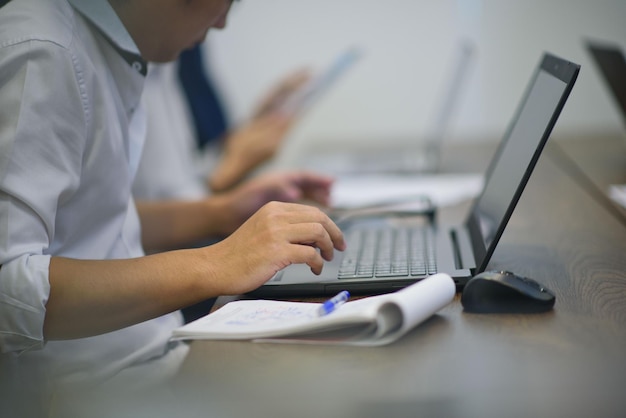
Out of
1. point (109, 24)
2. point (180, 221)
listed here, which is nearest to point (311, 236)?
point (109, 24)

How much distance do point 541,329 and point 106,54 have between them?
0.68 m

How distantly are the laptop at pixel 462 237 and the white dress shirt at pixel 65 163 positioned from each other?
0.67 feet

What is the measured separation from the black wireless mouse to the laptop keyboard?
102 mm

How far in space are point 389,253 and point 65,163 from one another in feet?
1.49

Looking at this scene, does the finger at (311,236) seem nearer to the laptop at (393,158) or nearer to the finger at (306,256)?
the finger at (306,256)

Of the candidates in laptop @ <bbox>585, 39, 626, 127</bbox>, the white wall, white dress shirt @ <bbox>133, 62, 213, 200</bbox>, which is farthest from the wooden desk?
the white wall

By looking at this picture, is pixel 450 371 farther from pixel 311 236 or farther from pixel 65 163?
pixel 65 163

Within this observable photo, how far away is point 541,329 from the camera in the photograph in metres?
0.77

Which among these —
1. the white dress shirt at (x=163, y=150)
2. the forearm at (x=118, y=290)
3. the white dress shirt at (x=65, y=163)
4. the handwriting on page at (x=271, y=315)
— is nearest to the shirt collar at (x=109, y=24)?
the white dress shirt at (x=65, y=163)

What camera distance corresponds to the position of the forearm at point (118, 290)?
2.76 feet

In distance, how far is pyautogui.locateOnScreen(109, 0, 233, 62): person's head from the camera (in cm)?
104

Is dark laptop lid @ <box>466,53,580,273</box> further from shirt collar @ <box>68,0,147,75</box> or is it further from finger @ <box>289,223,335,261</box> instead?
shirt collar @ <box>68,0,147,75</box>

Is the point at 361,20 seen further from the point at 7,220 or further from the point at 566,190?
the point at 7,220

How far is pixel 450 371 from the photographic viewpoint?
0.70m
